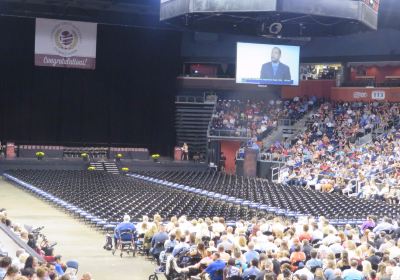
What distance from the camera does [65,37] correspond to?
47.1 m

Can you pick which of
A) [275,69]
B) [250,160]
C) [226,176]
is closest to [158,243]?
[226,176]

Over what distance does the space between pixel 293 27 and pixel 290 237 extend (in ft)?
51.9

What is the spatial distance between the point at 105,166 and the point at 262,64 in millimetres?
11395

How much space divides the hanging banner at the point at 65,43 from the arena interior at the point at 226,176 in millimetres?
66

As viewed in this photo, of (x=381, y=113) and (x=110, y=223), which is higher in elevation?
(x=381, y=113)

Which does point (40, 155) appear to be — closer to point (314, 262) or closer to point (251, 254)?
point (251, 254)

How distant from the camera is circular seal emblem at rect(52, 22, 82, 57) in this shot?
4697 cm

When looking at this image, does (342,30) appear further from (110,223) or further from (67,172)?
(67,172)

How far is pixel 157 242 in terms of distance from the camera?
16.8 meters

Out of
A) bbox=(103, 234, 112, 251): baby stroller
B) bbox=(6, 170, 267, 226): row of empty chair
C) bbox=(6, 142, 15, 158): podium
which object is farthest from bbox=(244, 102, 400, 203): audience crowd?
bbox=(6, 142, 15, 158): podium

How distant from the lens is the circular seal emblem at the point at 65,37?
4697 cm

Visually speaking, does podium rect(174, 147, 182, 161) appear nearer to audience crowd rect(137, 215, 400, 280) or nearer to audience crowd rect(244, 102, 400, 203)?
audience crowd rect(244, 102, 400, 203)

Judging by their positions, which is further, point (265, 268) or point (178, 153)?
point (178, 153)

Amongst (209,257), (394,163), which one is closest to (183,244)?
(209,257)
